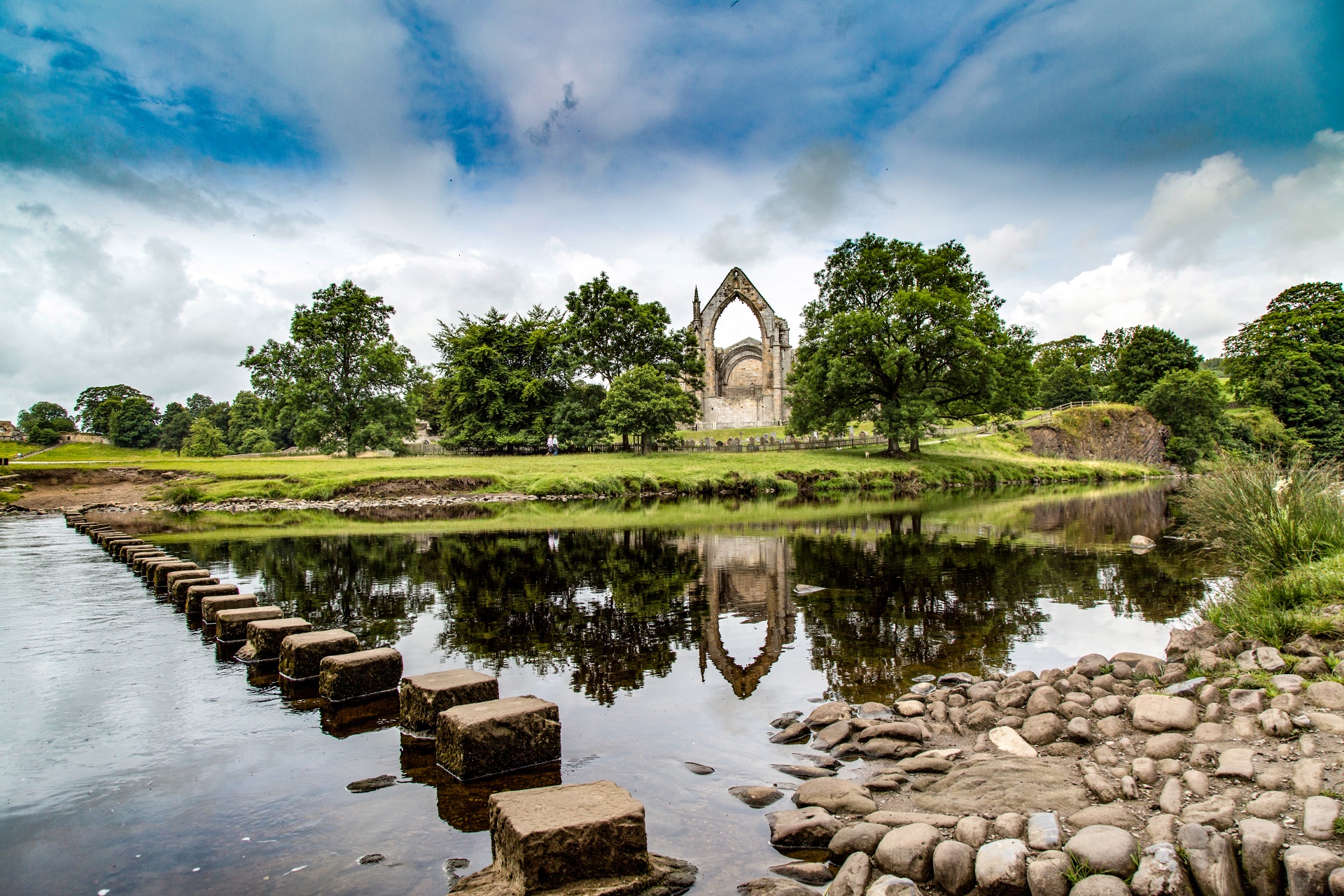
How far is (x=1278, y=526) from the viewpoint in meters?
8.20

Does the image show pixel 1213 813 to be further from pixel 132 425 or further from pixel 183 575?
pixel 132 425

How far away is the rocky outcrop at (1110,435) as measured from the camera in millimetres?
60250

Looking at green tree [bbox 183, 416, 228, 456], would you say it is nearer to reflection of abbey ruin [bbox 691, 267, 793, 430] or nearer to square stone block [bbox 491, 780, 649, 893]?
reflection of abbey ruin [bbox 691, 267, 793, 430]

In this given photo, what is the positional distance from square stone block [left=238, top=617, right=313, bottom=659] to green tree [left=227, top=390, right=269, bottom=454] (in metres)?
89.3

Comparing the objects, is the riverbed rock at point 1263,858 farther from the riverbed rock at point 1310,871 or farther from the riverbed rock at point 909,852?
the riverbed rock at point 909,852

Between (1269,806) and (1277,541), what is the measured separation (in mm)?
6259

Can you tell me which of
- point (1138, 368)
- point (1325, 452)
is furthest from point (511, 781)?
point (1138, 368)

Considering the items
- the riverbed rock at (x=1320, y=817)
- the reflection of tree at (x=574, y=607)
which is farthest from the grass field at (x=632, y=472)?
the riverbed rock at (x=1320, y=817)

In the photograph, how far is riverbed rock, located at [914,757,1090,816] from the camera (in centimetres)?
408

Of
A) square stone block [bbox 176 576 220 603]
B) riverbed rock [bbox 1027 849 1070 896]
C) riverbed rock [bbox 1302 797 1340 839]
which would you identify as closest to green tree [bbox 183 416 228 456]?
square stone block [bbox 176 576 220 603]

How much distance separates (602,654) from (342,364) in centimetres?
4731

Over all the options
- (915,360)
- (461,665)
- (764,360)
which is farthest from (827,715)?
(764,360)

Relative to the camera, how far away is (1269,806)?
3.50 meters

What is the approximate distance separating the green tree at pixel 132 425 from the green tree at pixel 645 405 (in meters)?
74.0
